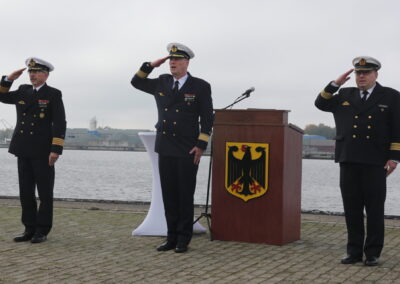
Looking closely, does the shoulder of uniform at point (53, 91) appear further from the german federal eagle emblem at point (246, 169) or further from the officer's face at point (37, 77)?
the german federal eagle emblem at point (246, 169)

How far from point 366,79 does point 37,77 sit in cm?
324

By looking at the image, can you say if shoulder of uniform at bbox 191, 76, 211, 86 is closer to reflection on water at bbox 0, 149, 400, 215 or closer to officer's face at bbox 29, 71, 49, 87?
officer's face at bbox 29, 71, 49, 87

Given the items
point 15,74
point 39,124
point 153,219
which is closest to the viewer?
point 39,124

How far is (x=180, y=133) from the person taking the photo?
20.8ft

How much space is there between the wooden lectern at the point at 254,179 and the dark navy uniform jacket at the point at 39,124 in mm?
1580

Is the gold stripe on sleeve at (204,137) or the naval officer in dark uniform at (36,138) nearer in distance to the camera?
the gold stripe on sleeve at (204,137)

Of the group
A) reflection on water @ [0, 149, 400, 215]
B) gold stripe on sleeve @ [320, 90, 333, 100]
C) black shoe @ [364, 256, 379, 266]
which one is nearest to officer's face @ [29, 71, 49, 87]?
gold stripe on sleeve @ [320, 90, 333, 100]

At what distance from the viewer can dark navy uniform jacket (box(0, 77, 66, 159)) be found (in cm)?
669

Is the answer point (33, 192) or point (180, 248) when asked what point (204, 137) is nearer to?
point (180, 248)

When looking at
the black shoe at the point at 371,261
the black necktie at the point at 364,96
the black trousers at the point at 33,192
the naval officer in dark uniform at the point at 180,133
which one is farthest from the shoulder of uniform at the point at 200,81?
the black shoe at the point at 371,261

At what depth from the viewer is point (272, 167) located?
6.56 meters

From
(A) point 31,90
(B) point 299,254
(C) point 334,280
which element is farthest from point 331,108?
(A) point 31,90

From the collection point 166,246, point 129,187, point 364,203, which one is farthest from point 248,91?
point 129,187

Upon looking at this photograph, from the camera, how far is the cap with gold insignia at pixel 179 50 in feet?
21.0
